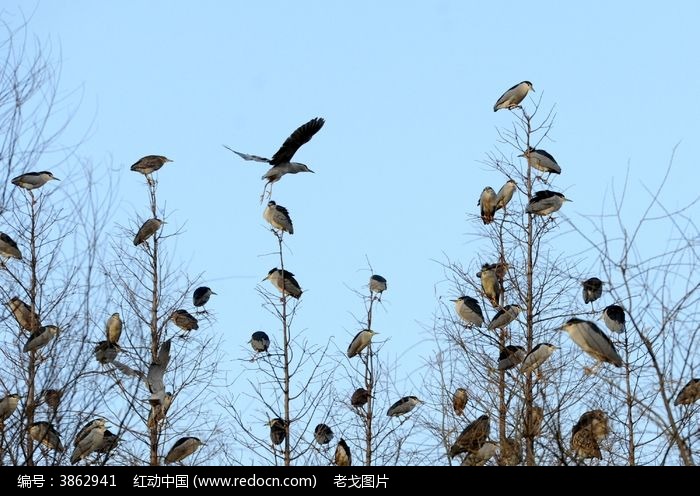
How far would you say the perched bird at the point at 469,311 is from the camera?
48.2 feet

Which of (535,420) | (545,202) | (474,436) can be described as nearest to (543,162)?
(545,202)

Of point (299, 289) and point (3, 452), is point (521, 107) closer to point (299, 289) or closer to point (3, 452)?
point (299, 289)

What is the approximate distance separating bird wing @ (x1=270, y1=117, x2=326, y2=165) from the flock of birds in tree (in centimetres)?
1

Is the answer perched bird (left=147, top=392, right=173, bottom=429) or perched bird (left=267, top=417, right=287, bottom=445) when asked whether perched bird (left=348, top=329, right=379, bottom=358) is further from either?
perched bird (left=147, top=392, right=173, bottom=429)

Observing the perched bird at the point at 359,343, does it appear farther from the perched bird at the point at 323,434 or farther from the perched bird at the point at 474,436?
the perched bird at the point at 474,436

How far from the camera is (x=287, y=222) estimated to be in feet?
59.4

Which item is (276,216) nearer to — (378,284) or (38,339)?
(378,284)

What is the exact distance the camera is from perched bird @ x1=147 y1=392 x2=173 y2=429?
14281 millimetres

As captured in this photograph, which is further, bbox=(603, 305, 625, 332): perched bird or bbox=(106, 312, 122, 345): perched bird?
bbox=(106, 312, 122, 345): perched bird

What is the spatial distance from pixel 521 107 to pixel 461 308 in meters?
2.72

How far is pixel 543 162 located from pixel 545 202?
0.98 m

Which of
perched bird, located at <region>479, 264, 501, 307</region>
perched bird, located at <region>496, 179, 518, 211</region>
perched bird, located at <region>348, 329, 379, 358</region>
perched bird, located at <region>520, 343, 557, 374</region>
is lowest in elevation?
perched bird, located at <region>520, 343, 557, 374</region>

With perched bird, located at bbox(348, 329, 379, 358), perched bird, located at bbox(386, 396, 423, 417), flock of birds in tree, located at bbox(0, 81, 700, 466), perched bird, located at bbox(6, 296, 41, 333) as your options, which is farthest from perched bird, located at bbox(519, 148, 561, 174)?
perched bird, located at bbox(6, 296, 41, 333)
